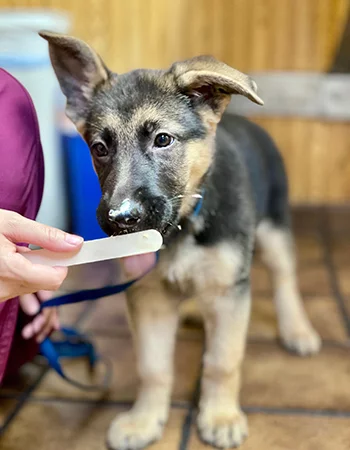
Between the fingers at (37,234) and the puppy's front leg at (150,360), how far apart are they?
577mm

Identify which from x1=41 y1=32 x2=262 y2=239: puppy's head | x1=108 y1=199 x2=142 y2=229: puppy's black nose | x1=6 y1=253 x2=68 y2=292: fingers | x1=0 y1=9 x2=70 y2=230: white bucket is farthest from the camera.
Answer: x1=0 y1=9 x2=70 y2=230: white bucket

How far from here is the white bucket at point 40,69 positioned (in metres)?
3.20

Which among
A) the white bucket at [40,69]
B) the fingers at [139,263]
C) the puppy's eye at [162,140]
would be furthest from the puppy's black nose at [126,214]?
the white bucket at [40,69]

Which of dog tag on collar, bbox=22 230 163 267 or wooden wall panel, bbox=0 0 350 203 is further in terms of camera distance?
wooden wall panel, bbox=0 0 350 203

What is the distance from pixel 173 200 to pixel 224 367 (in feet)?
2.00

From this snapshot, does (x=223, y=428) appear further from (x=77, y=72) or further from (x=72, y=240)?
(x=77, y=72)

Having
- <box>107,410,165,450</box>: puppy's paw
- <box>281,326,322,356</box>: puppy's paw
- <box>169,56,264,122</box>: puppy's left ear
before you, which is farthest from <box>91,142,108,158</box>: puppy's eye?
<box>281,326,322,356</box>: puppy's paw

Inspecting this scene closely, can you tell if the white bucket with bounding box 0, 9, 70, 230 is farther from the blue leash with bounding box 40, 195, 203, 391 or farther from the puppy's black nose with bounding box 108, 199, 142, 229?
the puppy's black nose with bounding box 108, 199, 142, 229

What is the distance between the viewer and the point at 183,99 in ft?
5.29

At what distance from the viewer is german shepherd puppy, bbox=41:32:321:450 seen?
1485 millimetres

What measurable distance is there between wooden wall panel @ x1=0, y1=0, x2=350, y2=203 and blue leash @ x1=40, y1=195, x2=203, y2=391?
1.93 m

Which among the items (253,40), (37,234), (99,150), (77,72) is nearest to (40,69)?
(253,40)

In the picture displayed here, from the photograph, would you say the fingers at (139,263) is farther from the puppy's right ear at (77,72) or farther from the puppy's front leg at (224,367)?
the puppy's right ear at (77,72)

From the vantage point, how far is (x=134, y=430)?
5.87 feet
